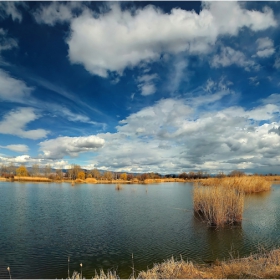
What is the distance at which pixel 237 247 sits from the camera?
1306 centimetres

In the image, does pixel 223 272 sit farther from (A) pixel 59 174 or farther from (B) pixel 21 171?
(B) pixel 21 171

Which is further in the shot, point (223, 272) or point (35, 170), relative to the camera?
point (35, 170)

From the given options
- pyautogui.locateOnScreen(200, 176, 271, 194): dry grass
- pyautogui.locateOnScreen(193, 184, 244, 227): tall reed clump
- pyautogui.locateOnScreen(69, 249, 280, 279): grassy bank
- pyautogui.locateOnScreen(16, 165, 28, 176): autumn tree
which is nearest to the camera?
pyautogui.locateOnScreen(69, 249, 280, 279): grassy bank

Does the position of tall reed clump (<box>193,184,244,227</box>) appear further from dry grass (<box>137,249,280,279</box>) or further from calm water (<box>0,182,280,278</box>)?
dry grass (<box>137,249,280,279</box>)

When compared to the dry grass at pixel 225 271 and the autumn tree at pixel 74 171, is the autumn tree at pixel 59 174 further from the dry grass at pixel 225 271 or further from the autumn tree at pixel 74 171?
the dry grass at pixel 225 271

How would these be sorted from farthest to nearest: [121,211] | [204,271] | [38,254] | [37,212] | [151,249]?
[121,211] → [37,212] → [151,249] → [38,254] → [204,271]

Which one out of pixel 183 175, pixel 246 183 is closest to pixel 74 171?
pixel 183 175

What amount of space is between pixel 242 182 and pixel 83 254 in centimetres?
3062

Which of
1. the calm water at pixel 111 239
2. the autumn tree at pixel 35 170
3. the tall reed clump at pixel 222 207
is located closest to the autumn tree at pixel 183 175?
the autumn tree at pixel 35 170

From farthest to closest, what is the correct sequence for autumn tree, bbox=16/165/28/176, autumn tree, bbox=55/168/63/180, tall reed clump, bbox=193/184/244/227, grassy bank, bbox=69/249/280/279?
autumn tree, bbox=16/165/28/176 < autumn tree, bbox=55/168/63/180 < tall reed clump, bbox=193/184/244/227 < grassy bank, bbox=69/249/280/279

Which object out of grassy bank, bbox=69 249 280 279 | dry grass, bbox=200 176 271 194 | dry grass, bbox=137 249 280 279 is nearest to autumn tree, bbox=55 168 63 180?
dry grass, bbox=200 176 271 194

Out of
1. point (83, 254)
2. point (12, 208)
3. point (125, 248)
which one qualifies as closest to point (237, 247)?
point (125, 248)

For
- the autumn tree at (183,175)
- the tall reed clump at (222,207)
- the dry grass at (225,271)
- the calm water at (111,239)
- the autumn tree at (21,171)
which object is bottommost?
the calm water at (111,239)

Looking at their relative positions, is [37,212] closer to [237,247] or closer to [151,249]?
[151,249]
